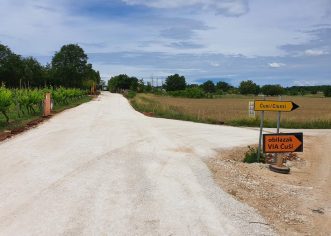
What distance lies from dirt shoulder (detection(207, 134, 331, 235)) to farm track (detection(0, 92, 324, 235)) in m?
0.34

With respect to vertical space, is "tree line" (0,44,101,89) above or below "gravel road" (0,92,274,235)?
above

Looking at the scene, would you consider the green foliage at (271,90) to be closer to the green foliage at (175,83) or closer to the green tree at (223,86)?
the green tree at (223,86)

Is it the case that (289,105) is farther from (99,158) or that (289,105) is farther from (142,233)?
(142,233)

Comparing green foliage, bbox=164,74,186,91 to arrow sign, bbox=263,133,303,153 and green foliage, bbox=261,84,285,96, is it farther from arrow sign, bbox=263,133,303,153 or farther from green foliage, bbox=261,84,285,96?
arrow sign, bbox=263,133,303,153

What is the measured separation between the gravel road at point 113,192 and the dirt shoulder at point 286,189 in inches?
13.8

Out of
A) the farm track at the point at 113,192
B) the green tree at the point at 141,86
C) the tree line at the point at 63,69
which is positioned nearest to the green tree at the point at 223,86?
the green tree at the point at 141,86

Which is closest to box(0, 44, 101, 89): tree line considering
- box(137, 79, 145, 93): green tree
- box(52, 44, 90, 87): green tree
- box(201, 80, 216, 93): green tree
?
box(52, 44, 90, 87): green tree

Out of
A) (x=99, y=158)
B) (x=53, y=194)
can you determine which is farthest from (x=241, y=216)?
(x=99, y=158)

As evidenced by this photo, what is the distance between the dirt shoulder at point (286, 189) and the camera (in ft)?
21.0

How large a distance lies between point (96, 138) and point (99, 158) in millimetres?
3850

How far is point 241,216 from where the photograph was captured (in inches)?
250

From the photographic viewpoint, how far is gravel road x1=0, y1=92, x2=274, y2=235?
5.68 meters

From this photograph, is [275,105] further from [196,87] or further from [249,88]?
[249,88]

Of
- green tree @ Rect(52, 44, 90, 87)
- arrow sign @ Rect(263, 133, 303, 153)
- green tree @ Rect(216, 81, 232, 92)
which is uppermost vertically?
green tree @ Rect(52, 44, 90, 87)
